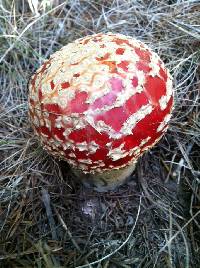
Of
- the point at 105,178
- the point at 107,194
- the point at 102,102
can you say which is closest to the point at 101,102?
the point at 102,102

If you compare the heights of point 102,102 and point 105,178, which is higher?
point 102,102

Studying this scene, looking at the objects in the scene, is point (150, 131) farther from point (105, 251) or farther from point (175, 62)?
point (175, 62)

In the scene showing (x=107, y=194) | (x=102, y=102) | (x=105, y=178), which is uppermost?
(x=102, y=102)

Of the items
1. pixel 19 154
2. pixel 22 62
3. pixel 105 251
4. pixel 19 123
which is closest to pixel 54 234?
pixel 105 251

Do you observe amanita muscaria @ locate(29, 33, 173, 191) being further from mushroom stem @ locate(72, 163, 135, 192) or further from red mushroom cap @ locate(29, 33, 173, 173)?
mushroom stem @ locate(72, 163, 135, 192)

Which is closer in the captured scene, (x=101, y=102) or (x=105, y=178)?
(x=101, y=102)

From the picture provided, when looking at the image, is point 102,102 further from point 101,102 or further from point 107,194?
point 107,194

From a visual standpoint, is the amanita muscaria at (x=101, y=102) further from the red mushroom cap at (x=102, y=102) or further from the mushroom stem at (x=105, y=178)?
the mushroom stem at (x=105, y=178)

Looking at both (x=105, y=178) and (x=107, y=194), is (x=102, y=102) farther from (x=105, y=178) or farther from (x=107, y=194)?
(x=107, y=194)
